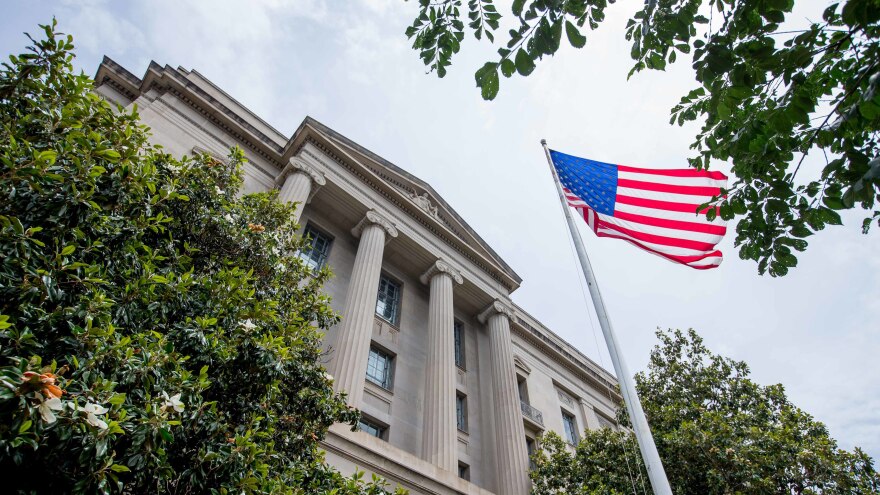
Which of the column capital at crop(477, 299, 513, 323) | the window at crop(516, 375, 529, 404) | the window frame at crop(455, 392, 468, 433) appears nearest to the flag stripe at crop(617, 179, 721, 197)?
the window frame at crop(455, 392, 468, 433)

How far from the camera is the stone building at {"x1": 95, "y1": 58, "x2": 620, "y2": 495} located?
15.8m

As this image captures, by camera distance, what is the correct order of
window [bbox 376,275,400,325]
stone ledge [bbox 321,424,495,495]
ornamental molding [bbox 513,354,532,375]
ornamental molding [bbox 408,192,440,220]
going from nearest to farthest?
stone ledge [bbox 321,424,495,495] → window [bbox 376,275,400,325] → ornamental molding [bbox 408,192,440,220] → ornamental molding [bbox 513,354,532,375]

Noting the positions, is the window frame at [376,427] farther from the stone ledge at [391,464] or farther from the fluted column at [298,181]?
the fluted column at [298,181]

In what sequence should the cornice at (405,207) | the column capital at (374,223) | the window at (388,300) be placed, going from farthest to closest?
the window at (388,300) < the column capital at (374,223) < the cornice at (405,207)

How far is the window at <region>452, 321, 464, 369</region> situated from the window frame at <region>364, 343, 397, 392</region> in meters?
4.19

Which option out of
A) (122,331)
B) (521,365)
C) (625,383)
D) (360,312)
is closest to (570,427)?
(521,365)

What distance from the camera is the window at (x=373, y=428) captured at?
53.7ft

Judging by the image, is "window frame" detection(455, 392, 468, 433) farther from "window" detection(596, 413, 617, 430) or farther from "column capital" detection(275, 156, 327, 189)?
"window" detection(596, 413, 617, 430)

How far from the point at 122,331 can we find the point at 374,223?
48.2ft

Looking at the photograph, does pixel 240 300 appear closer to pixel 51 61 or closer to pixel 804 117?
pixel 51 61

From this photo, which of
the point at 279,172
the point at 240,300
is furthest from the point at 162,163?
the point at 279,172

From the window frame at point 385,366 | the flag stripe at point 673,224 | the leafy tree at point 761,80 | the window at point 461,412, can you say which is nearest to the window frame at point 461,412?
the window at point 461,412

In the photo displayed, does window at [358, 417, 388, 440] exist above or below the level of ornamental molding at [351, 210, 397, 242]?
below

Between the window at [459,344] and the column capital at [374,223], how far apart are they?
239 inches
